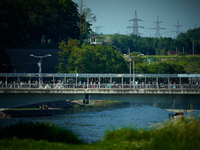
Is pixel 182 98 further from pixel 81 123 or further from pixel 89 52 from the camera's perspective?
pixel 89 52

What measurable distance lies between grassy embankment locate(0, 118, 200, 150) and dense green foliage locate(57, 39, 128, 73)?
315 feet

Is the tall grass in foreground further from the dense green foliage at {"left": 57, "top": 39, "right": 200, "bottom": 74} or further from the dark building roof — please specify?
the dense green foliage at {"left": 57, "top": 39, "right": 200, "bottom": 74}

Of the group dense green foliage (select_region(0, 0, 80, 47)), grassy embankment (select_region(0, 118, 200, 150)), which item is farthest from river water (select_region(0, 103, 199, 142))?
dense green foliage (select_region(0, 0, 80, 47))

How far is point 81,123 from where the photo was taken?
255ft

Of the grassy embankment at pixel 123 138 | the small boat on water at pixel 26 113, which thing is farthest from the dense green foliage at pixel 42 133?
the small boat on water at pixel 26 113

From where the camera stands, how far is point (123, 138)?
3275 cm

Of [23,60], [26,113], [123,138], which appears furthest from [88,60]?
[123,138]

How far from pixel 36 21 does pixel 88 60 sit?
22.7m

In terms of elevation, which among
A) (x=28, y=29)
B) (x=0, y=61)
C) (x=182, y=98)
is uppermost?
(x=28, y=29)

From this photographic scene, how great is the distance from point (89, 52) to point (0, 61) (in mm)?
32772

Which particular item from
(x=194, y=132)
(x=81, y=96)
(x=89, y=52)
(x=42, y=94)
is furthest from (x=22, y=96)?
(x=89, y=52)

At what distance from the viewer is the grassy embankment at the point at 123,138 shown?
100 feet

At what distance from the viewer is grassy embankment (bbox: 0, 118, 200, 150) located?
3050 centimetres

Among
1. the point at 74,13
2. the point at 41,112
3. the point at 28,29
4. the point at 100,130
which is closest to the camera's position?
the point at 100,130
